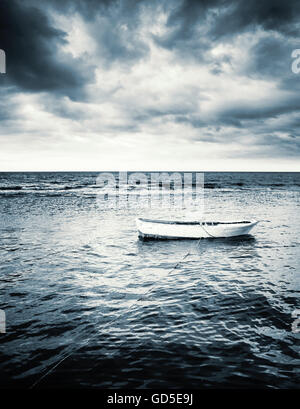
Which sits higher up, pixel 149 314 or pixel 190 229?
pixel 190 229

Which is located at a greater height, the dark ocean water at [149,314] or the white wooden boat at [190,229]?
the white wooden boat at [190,229]

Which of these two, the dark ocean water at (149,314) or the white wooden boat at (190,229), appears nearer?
the dark ocean water at (149,314)

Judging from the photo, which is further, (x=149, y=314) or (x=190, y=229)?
(x=190, y=229)

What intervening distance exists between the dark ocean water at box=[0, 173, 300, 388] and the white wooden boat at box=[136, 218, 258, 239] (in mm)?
1329

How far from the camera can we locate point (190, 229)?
20281 millimetres

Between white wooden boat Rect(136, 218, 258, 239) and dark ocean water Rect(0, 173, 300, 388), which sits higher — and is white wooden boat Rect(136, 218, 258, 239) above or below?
above

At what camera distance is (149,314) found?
31.7ft

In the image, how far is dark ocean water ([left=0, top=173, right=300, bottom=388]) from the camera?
22.5 feet

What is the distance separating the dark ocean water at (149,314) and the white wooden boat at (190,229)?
1.33m

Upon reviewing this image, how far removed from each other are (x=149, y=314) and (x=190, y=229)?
11234 mm

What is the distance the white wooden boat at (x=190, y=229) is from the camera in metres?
20.2

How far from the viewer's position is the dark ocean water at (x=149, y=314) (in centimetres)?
686

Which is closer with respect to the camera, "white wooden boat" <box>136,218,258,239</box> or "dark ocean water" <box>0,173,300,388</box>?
"dark ocean water" <box>0,173,300,388</box>
